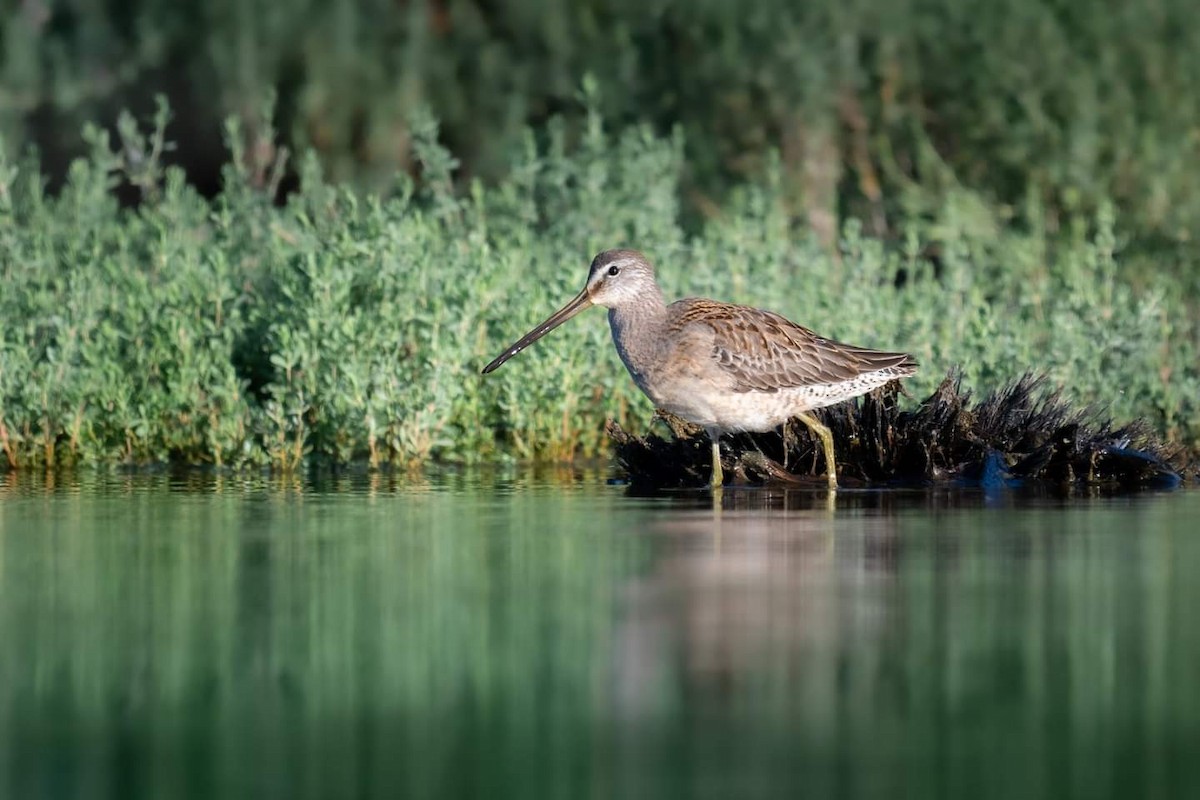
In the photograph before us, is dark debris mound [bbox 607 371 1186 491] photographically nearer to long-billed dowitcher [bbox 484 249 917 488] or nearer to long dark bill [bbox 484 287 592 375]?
long-billed dowitcher [bbox 484 249 917 488]

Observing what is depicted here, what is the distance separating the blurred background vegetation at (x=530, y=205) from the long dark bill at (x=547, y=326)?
2.24ft

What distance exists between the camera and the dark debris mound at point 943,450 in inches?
475

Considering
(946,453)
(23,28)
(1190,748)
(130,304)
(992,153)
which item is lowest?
(1190,748)

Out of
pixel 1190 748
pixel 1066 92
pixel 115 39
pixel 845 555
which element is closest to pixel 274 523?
pixel 845 555

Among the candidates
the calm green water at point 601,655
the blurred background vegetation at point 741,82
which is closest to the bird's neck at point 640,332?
the calm green water at point 601,655

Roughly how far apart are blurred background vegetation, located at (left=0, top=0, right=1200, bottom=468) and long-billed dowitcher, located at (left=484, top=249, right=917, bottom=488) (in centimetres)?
152

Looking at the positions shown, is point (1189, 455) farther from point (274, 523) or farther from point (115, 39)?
point (115, 39)

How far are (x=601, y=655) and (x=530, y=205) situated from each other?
1029 centimetres

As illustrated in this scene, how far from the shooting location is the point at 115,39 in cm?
2025

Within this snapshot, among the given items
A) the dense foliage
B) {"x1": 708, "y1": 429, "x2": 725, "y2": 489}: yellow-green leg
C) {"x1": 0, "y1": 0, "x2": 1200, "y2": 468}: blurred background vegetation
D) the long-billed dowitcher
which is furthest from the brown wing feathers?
{"x1": 0, "y1": 0, "x2": 1200, "y2": 468}: blurred background vegetation

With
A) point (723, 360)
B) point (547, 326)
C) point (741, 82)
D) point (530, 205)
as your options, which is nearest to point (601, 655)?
point (723, 360)

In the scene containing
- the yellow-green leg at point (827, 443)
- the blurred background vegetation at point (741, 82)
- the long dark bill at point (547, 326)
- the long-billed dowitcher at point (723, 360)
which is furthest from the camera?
the blurred background vegetation at point (741, 82)

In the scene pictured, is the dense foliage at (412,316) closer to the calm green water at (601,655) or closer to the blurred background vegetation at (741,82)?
the blurred background vegetation at (741,82)

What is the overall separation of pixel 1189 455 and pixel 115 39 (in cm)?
1122
